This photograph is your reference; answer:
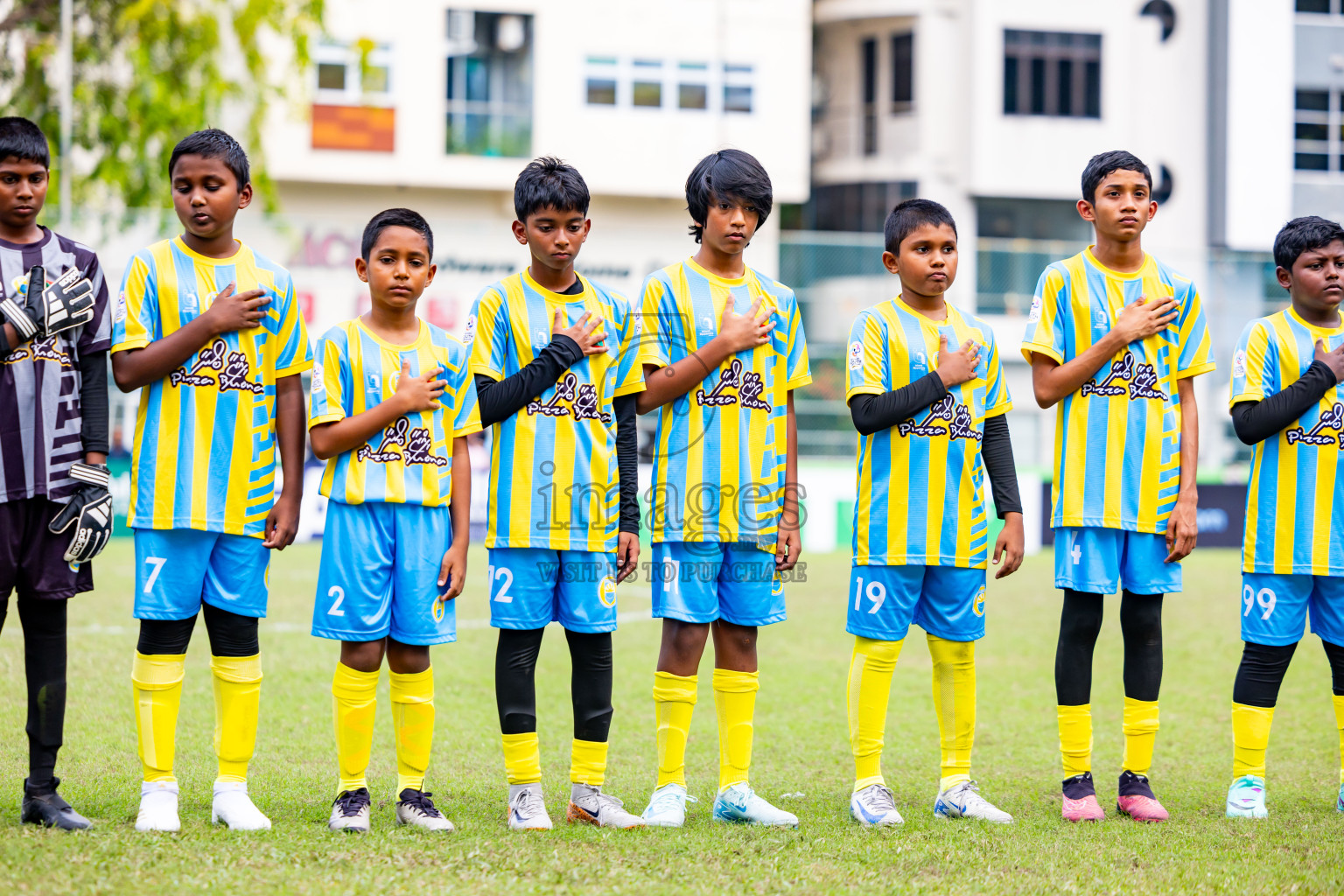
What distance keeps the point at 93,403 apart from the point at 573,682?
183cm

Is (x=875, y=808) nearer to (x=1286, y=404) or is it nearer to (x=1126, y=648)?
(x=1126, y=648)

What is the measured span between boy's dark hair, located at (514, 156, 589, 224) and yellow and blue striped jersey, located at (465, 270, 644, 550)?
0.27 metres

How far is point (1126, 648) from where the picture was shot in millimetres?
4977

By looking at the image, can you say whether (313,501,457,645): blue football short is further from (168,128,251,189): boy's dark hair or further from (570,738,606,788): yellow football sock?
(168,128,251,189): boy's dark hair

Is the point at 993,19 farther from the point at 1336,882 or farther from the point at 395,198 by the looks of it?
the point at 1336,882

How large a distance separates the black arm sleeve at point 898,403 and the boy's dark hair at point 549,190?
3.98 ft

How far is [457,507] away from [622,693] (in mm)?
3356

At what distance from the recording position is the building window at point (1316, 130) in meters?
28.6

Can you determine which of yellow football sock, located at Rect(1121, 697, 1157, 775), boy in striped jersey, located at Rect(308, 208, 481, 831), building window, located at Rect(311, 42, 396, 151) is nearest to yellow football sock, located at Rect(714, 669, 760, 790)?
boy in striped jersey, located at Rect(308, 208, 481, 831)

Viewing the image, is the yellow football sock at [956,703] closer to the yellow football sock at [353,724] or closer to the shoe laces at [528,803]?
the shoe laces at [528,803]

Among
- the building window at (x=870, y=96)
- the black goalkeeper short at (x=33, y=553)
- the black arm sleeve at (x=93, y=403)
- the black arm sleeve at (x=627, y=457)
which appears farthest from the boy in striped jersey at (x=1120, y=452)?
the building window at (x=870, y=96)

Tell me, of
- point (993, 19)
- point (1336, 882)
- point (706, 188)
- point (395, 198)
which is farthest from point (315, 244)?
point (1336, 882)

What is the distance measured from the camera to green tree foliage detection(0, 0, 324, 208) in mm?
16062

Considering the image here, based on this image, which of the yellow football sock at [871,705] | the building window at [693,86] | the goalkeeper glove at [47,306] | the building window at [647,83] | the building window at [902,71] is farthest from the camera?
the building window at [902,71]
